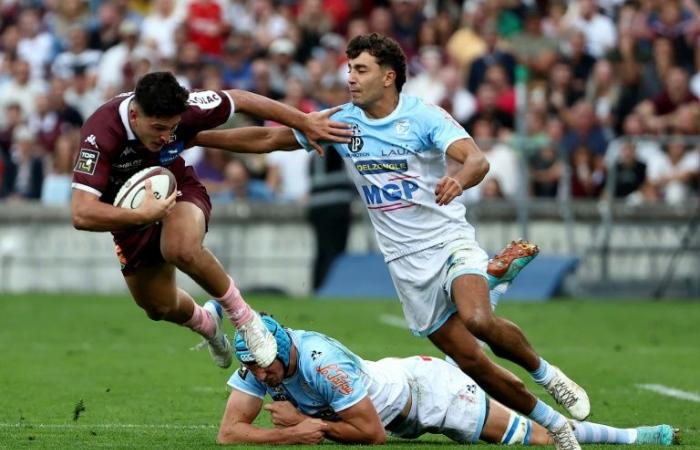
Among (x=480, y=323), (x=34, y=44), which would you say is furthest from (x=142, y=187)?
(x=34, y=44)

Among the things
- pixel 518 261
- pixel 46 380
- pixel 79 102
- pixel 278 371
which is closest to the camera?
pixel 278 371

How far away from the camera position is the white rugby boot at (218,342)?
10477 mm

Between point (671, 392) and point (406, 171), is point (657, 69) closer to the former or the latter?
point (671, 392)

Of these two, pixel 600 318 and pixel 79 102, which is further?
pixel 79 102

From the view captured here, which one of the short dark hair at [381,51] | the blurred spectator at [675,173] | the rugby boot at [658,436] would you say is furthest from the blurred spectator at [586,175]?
the rugby boot at [658,436]

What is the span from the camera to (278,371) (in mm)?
8734

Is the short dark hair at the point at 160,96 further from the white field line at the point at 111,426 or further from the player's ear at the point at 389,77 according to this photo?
the white field line at the point at 111,426

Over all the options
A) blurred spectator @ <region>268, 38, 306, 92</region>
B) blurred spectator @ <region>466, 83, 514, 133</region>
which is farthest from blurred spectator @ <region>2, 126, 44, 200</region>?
blurred spectator @ <region>466, 83, 514, 133</region>

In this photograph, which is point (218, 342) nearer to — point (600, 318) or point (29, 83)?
point (600, 318)

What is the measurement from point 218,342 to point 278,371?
181cm

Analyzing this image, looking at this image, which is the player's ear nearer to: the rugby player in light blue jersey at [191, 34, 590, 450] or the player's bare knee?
the rugby player in light blue jersey at [191, 34, 590, 450]

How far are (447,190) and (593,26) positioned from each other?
577 inches

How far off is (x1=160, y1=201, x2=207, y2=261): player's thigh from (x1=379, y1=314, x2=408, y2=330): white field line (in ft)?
24.4

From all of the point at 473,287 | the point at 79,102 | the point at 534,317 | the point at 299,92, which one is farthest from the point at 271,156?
the point at 473,287
